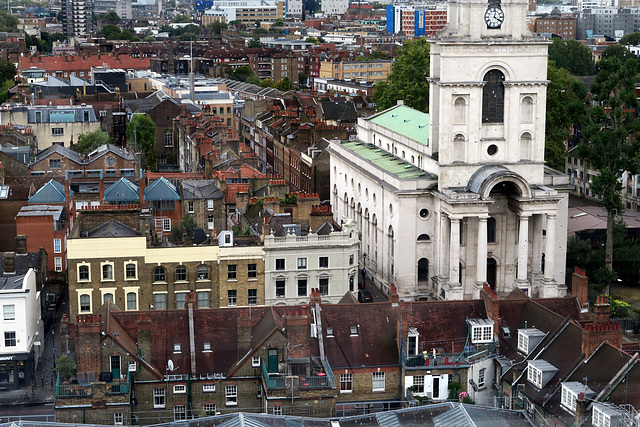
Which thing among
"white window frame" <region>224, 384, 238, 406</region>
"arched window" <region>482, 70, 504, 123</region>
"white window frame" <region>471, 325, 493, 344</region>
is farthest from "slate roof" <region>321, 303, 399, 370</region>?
"arched window" <region>482, 70, 504, 123</region>

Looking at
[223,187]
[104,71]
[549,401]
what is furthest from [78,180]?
[104,71]

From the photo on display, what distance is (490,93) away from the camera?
83188 millimetres

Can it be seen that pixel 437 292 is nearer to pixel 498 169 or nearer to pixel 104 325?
pixel 498 169

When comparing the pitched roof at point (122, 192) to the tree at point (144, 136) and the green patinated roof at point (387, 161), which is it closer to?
the green patinated roof at point (387, 161)

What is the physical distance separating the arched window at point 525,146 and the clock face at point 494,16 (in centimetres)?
869

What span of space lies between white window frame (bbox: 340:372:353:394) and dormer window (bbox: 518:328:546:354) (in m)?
8.93

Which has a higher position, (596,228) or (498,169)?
(498,169)

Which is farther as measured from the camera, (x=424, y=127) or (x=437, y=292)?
(x=424, y=127)

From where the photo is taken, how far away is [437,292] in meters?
83.3

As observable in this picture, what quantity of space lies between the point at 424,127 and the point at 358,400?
1666 inches

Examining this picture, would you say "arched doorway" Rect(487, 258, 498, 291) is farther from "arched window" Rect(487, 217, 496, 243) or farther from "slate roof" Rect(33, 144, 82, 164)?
"slate roof" Rect(33, 144, 82, 164)

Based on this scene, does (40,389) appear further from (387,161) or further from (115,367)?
(387,161)

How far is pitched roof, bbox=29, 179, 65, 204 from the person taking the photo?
88875mm

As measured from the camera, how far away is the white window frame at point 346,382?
55281 millimetres
